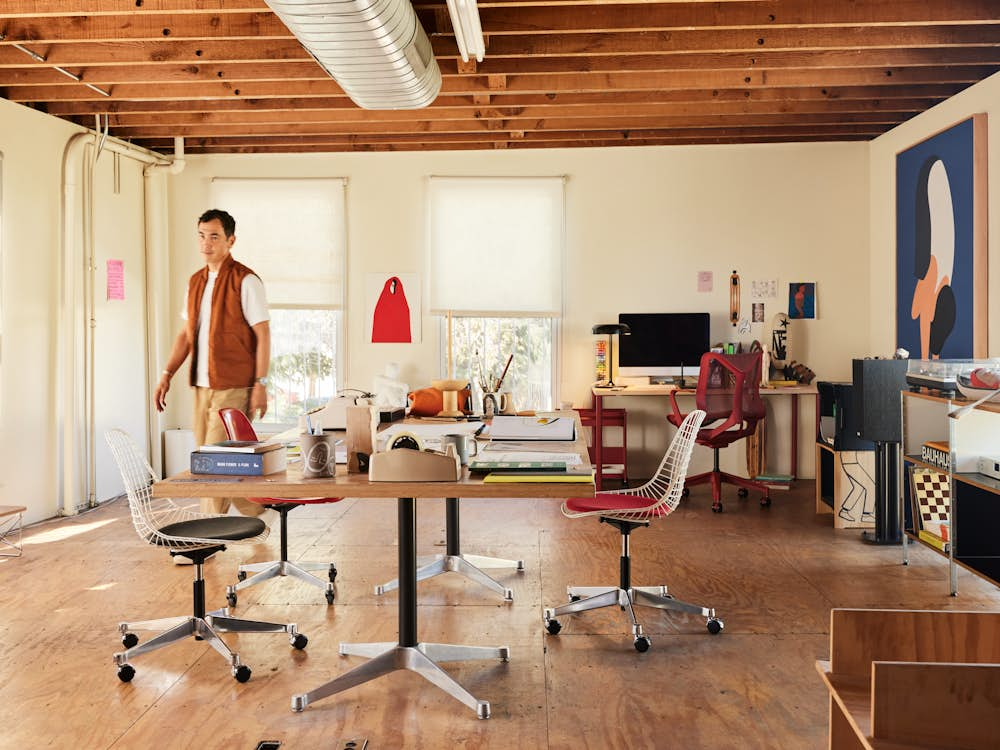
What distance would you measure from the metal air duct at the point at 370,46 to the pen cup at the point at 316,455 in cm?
166

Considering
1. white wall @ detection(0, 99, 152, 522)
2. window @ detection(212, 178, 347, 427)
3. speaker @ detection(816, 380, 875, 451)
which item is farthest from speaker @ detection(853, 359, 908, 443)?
white wall @ detection(0, 99, 152, 522)

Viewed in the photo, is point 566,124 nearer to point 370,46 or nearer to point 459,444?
point 370,46

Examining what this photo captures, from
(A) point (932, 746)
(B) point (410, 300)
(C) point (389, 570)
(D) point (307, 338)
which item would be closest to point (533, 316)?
(B) point (410, 300)

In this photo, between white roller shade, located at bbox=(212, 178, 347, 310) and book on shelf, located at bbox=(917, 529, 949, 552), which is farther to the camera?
white roller shade, located at bbox=(212, 178, 347, 310)

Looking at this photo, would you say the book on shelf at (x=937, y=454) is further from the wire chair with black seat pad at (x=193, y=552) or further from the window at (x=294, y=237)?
the window at (x=294, y=237)

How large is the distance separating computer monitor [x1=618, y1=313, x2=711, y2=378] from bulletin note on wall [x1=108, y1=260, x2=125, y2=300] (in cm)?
397

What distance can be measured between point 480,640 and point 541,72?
3.33 meters

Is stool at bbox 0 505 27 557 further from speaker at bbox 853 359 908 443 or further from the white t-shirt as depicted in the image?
speaker at bbox 853 359 908 443

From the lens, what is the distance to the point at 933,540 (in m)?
4.46

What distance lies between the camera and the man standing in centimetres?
493

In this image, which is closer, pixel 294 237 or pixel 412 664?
pixel 412 664

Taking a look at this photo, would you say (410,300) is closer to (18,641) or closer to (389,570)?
(389,570)

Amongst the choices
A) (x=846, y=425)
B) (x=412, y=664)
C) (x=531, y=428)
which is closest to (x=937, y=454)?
(x=846, y=425)

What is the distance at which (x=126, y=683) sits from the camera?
10.2 ft
